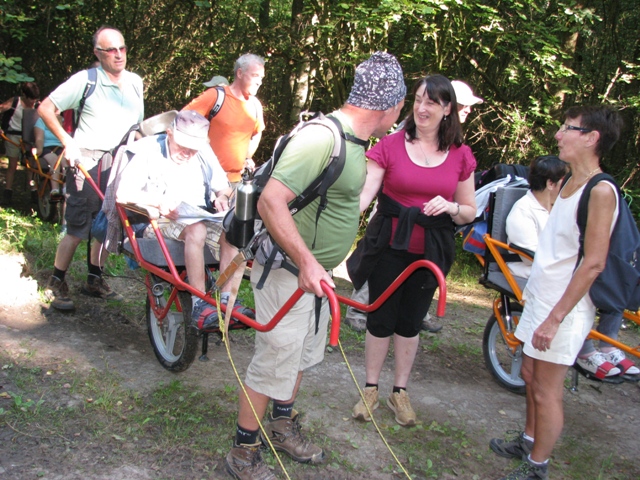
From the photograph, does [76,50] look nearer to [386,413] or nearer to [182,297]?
[182,297]

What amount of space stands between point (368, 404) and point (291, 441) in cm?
72

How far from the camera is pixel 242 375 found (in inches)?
169

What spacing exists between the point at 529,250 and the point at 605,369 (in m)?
0.90

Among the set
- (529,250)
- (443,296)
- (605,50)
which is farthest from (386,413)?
(605,50)

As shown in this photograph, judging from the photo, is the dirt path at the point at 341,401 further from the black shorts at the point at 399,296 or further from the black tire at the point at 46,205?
the black tire at the point at 46,205

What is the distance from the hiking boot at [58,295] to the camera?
4.89m

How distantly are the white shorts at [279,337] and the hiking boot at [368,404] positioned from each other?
96cm

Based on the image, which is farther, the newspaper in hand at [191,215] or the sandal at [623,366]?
the sandal at [623,366]

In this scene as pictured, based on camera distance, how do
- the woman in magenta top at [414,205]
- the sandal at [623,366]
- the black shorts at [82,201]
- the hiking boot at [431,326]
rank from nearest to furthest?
the woman in magenta top at [414,205] < the sandal at [623,366] < the black shorts at [82,201] < the hiking boot at [431,326]

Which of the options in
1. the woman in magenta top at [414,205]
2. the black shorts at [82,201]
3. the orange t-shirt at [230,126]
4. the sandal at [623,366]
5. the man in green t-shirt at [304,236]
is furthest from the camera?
the orange t-shirt at [230,126]

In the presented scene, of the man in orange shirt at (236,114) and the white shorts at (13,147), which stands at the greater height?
the man in orange shirt at (236,114)

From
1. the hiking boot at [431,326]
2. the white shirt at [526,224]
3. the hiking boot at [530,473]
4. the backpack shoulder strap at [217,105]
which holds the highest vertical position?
the backpack shoulder strap at [217,105]

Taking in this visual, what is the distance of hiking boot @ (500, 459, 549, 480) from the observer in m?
3.29

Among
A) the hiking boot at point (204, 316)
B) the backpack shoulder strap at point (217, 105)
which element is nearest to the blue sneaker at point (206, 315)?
the hiking boot at point (204, 316)
